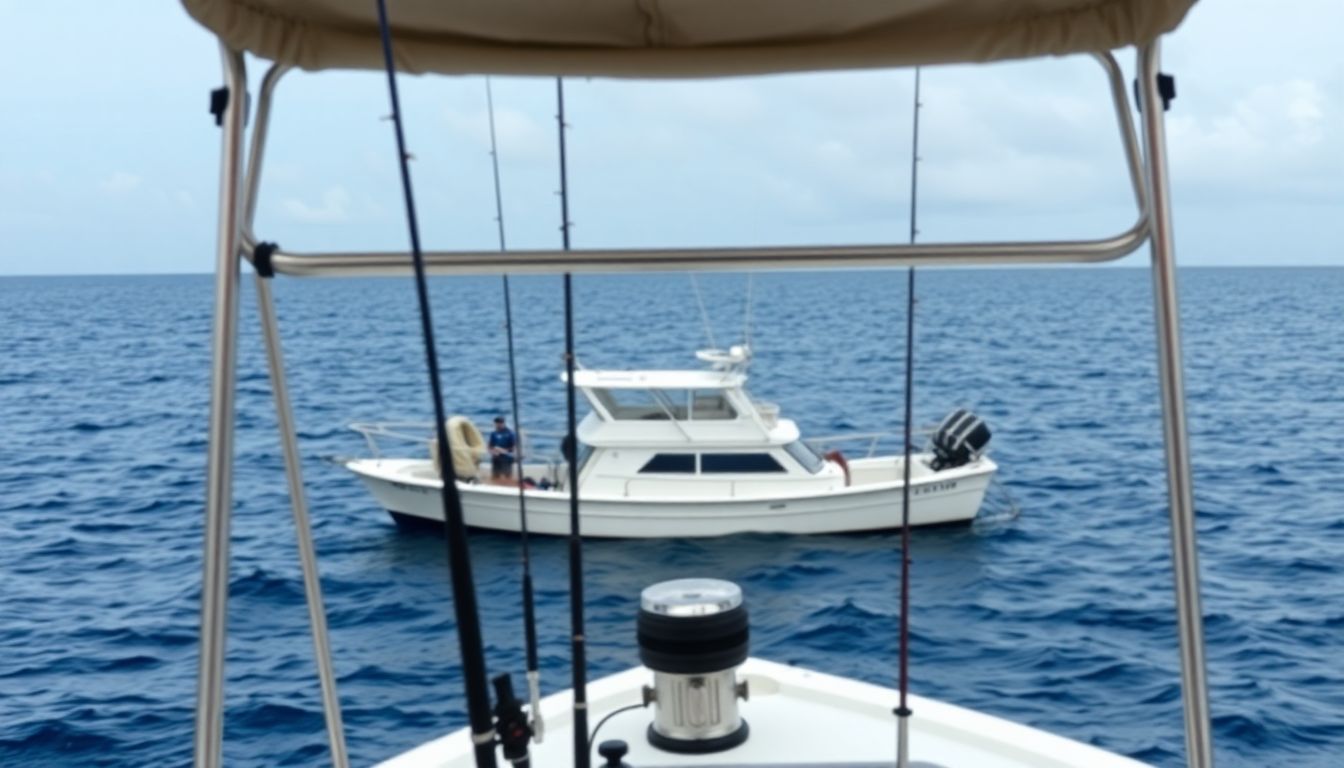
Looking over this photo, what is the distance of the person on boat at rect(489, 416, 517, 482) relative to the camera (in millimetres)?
16156

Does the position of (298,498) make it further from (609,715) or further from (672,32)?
(609,715)

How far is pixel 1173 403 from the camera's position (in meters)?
1.63

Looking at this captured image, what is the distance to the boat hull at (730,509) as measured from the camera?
50.6 ft

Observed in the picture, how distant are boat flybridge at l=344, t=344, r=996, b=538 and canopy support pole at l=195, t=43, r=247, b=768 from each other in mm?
13499

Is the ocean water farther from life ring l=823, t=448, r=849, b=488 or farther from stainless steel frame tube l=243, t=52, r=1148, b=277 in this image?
stainless steel frame tube l=243, t=52, r=1148, b=277

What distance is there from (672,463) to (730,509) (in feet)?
3.05

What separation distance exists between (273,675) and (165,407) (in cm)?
2569

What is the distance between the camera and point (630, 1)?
1.70 meters

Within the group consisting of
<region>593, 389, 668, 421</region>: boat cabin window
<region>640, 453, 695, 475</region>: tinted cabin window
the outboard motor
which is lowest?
<region>640, 453, 695, 475</region>: tinted cabin window

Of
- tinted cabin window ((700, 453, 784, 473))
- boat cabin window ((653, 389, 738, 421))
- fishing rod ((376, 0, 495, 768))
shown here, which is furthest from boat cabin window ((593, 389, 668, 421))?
fishing rod ((376, 0, 495, 768))

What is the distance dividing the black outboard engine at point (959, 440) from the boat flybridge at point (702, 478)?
0.06 ft

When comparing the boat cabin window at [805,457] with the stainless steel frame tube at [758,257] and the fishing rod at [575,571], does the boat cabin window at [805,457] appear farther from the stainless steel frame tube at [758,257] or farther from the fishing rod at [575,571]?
the stainless steel frame tube at [758,257]

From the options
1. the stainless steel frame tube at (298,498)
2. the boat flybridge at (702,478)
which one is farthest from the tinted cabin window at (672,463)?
the stainless steel frame tube at (298,498)

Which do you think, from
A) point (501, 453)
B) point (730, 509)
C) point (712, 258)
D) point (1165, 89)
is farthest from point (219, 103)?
point (501, 453)
